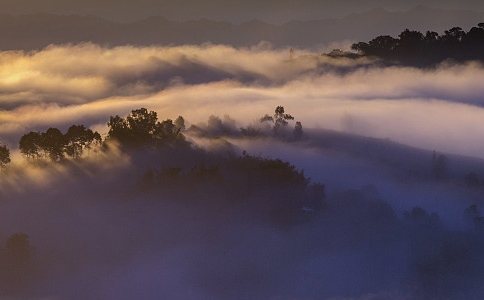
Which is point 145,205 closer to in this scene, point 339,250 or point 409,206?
point 339,250

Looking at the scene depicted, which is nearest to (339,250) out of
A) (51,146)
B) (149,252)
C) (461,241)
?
(461,241)

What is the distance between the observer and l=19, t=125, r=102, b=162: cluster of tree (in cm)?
12562

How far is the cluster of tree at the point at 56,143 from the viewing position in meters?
126

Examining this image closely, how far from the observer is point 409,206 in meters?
138

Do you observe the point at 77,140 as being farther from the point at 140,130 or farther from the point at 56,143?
the point at 140,130

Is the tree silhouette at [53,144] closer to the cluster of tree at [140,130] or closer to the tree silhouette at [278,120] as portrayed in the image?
the cluster of tree at [140,130]

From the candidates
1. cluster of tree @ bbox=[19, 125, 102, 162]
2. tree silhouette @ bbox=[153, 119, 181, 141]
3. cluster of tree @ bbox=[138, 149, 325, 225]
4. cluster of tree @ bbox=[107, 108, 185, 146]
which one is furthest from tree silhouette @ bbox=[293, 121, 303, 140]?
cluster of tree @ bbox=[19, 125, 102, 162]

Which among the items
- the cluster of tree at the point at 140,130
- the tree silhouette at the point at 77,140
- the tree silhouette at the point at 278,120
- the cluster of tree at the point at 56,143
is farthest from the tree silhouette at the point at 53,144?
the tree silhouette at the point at 278,120

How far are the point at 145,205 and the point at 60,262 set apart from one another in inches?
795

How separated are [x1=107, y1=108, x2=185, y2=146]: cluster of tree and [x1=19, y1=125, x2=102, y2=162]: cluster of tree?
5.18 m

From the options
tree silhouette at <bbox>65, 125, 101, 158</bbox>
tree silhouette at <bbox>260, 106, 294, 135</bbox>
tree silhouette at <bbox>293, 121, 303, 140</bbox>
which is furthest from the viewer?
tree silhouette at <bbox>260, 106, 294, 135</bbox>

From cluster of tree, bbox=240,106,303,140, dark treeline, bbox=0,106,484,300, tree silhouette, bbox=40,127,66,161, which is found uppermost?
cluster of tree, bbox=240,106,303,140

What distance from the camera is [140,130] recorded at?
124188mm

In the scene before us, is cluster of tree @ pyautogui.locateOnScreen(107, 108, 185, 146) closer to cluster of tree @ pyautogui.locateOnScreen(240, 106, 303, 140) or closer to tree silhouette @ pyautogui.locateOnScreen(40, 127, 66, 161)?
tree silhouette @ pyautogui.locateOnScreen(40, 127, 66, 161)
